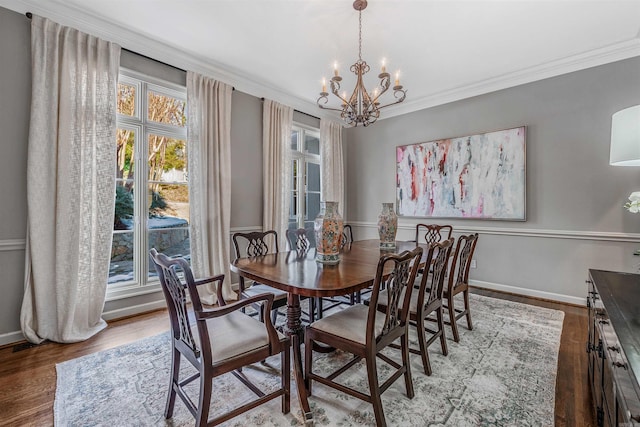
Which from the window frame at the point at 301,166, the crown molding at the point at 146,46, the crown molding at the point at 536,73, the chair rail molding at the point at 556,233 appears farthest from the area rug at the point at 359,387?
the crown molding at the point at 536,73

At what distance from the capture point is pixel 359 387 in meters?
1.85

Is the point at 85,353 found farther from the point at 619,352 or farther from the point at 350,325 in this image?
the point at 619,352

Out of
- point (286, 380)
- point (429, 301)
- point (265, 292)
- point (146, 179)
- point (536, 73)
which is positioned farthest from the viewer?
point (536, 73)

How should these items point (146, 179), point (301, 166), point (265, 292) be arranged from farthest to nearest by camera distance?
point (301, 166), point (146, 179), point (265, 292)

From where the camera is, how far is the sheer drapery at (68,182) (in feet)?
7.70

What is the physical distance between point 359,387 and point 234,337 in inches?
36.3

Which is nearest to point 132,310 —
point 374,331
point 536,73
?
point 374,331

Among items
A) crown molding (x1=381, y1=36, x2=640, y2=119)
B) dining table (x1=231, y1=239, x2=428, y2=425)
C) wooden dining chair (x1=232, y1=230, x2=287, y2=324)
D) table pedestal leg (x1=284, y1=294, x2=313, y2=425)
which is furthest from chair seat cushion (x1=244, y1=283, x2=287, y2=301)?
crown molding (x1=381, y1=36, x2=640, y2=119)

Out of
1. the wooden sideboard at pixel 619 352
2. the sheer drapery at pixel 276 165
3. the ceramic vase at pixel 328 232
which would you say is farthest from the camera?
the sheer drapery at pixel 276 165

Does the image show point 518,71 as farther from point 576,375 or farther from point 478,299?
point 576,375

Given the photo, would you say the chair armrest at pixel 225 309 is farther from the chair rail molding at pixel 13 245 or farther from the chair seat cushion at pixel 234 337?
the chair rail molding at pixel 13 245

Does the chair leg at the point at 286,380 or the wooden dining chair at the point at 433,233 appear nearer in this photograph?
the chair leg at the point at 286,380

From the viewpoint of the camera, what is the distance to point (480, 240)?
4.07 m

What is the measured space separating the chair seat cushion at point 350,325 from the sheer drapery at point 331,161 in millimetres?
3305
